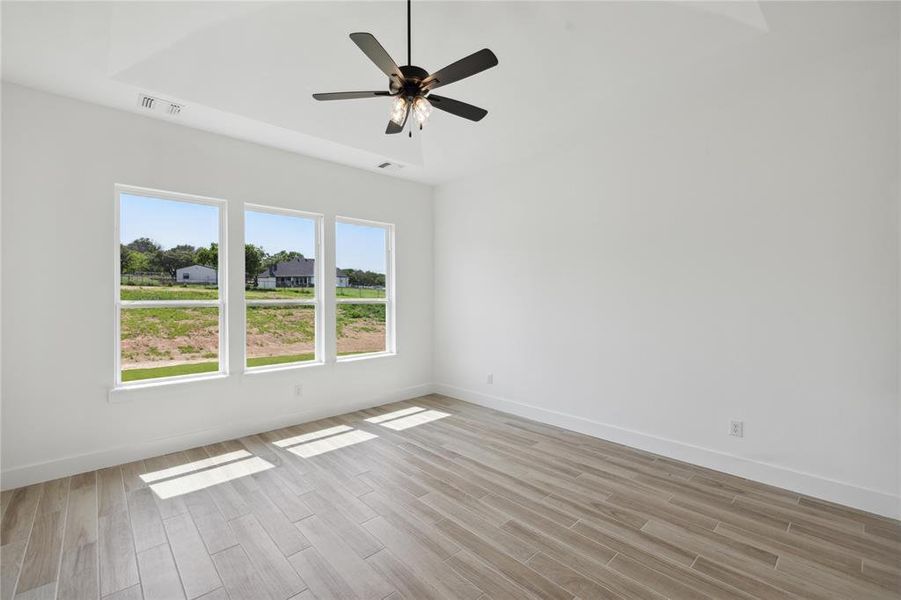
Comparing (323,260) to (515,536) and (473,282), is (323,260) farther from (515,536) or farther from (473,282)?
(515,536)

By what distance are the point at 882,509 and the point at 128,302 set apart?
5782 millimetres

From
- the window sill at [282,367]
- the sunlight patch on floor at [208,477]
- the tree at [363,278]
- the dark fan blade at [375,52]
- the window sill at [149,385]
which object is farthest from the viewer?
the tree at [363,278]

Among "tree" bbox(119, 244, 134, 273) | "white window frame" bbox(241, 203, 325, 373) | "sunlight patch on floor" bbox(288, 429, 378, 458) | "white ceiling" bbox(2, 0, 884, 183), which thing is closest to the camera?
"white ceiling" bbox(2, 0, 884, 183)

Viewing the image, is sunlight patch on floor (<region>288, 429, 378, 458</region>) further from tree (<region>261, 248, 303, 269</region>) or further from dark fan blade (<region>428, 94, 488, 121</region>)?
dark fan blade (<region>428, 94, 488, 121</region>)

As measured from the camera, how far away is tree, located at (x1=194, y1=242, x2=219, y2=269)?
3.93m

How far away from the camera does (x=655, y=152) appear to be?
144 inches

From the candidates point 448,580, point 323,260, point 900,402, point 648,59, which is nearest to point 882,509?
point 900,402

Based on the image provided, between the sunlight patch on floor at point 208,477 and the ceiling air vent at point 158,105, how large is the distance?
9.66 feet

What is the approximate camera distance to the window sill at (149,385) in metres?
3.34

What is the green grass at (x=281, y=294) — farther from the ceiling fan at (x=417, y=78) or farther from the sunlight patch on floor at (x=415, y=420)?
the ceiling fan at (x=417, y=78)

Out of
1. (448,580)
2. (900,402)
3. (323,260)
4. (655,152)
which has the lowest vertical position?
(448,580)

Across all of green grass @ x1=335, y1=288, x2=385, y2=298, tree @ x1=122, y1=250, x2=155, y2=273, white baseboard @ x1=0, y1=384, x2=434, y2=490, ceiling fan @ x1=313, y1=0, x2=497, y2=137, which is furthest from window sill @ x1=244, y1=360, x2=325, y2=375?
ceiling fan @ x1=313, y1=0, x2=497, y2=137

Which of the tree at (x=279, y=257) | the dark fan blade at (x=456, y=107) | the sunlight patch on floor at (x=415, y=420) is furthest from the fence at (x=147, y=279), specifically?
the dark fan blade at (x=456, y=107)

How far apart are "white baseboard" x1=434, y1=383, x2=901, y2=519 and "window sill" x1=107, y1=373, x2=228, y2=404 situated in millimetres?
3207
